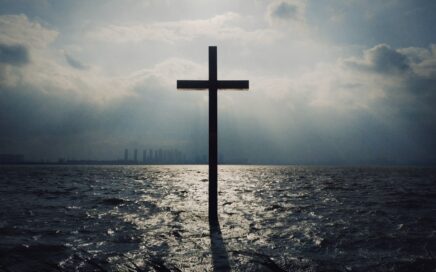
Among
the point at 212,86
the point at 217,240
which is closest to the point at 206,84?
the point at 212,86

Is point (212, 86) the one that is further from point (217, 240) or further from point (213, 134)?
point (217, 240)

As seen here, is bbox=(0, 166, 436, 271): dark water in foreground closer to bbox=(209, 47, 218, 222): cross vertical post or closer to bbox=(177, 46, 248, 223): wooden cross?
bbox=(209, 47, 218, 222): cross vertical post

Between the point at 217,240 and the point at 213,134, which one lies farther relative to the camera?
the point at 213,134

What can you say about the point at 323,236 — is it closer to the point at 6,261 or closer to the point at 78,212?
the point at 6,261

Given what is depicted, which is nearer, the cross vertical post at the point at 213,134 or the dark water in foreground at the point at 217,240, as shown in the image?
the dark water in foreground at the point at 217,240

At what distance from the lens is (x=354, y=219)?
41.8 feet

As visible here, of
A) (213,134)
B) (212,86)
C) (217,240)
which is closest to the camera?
(217,240)

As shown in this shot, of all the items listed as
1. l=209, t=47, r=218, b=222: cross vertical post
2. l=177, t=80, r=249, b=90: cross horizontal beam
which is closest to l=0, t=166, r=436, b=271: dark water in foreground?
l=209, t=47, r=218, b=222: cross vertical post

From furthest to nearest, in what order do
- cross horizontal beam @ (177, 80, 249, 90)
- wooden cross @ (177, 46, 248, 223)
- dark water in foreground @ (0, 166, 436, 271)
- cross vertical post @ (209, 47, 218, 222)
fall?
1. cross horizontal beam @ (177, 80, 249, 90)
2. wooden cross @ (177, 46, 248, 223)
3. cross vertical post @ (209, 47, 218, 222)
4. dark water in foreground @ (0, 166, 436, 271)

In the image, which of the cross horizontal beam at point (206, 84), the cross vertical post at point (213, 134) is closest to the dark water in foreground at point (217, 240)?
the cross vertical post at point (213, 134)

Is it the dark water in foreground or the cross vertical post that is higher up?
the cross vertical post

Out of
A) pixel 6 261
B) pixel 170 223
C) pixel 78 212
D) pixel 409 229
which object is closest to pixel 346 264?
pixel 409 229

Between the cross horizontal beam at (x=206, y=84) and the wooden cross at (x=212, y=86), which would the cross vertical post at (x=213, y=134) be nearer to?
the wooden cross at (x=212, y=86)

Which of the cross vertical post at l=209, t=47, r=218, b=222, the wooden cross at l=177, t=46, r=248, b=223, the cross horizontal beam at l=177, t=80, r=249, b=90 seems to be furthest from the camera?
the cross horizontal beam at l=177, t=80, r=249, b=90
